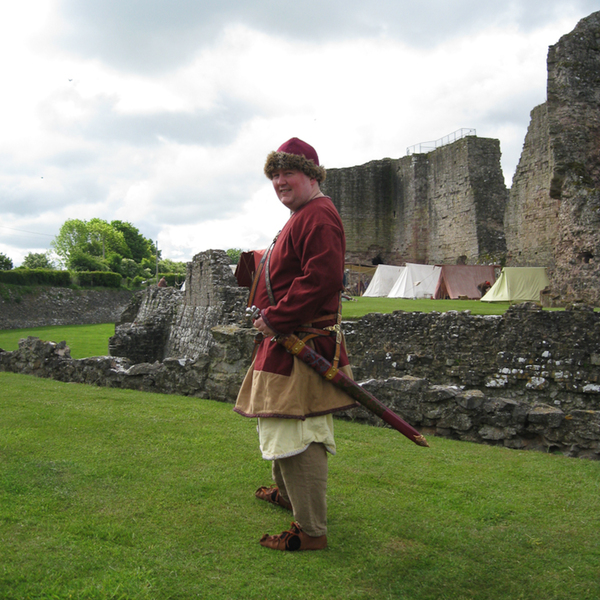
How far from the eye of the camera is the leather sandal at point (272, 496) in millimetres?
3385

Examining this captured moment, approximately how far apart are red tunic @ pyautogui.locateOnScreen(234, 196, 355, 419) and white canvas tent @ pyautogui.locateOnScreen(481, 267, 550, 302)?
16.3 m

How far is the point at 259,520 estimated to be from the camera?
125 inches

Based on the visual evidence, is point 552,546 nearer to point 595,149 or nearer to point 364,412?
point 364,412

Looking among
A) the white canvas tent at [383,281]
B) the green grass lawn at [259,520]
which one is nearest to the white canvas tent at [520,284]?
the white canvas tent at [383,281]

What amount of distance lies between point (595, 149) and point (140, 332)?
13589mm

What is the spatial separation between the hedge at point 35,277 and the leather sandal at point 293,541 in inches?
1371

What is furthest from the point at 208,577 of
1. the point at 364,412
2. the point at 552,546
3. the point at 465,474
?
the point at 364,412

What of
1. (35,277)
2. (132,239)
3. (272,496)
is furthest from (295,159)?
(132,239)

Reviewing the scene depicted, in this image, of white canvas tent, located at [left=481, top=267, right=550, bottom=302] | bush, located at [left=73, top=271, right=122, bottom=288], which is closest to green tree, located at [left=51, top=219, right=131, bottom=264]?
bush, located at [left=73, top=271, right=122, bottom=288]

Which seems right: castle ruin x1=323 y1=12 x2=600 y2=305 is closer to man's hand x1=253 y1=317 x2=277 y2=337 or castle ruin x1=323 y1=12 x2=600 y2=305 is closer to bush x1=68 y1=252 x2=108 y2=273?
man's hand x1=253 y1=317 x2=277 y2=337

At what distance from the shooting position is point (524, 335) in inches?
297

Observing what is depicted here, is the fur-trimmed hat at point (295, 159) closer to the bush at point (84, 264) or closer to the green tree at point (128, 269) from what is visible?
the bush at point (84, 264)

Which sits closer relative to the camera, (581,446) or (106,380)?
(581,446)

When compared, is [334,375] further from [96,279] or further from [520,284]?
[96,279]
